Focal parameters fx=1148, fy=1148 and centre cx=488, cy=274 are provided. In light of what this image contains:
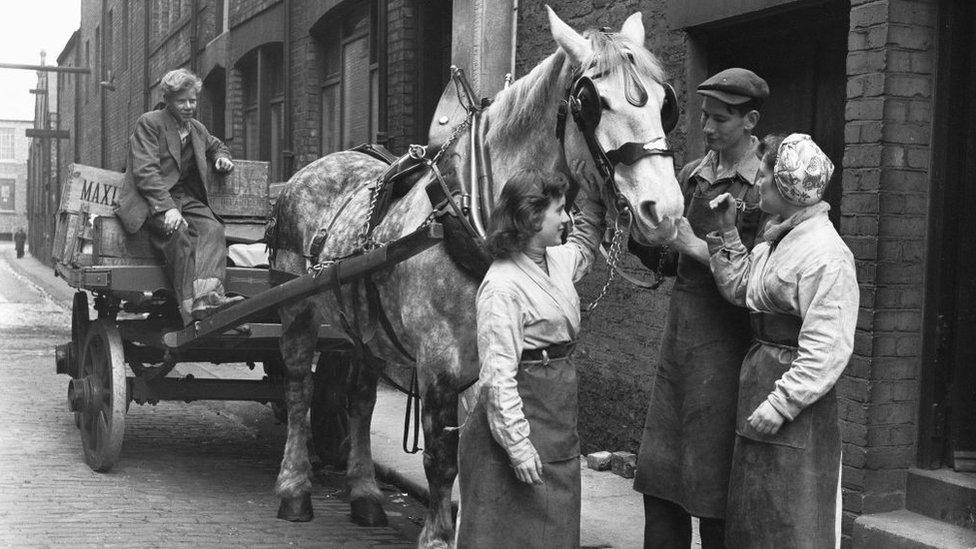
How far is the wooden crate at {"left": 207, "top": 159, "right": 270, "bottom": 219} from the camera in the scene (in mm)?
7543

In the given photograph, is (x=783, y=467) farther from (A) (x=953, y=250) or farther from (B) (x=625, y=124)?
(A) (x=953, y=250)

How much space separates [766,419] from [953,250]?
2145 mm

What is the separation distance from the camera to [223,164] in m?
7.41

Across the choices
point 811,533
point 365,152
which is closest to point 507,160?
point 811,533

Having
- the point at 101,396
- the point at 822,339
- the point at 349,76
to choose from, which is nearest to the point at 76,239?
the point at 101,396

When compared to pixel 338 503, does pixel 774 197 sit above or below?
above

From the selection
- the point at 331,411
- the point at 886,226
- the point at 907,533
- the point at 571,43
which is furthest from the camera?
the point at 331,411

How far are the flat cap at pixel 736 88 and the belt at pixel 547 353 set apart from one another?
991 millimetres

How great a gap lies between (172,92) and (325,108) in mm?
6933

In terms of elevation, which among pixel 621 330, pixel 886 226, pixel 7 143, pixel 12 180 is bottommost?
pixel 621 330

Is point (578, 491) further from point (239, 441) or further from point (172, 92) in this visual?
point (239, 441)

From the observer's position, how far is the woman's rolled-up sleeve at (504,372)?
3.47 m

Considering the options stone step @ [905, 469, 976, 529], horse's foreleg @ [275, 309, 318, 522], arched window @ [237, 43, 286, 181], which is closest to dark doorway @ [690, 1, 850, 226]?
stone step @ [905, 469, 976, 529]

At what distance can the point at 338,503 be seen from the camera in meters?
6.75
